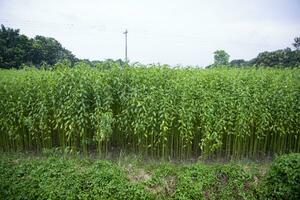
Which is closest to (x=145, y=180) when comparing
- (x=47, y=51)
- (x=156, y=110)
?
(x=156, y=110)

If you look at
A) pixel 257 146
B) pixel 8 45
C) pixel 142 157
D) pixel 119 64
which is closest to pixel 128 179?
pixel 142 157

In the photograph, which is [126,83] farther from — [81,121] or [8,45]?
[8,45]

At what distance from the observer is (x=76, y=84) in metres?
4.77

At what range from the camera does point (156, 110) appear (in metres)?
4.65

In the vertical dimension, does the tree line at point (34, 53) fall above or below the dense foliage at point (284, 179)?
above

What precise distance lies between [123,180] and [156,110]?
1252 millimetres

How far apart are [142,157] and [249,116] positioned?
2007 mm

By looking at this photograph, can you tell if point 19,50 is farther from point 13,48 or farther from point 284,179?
point 284,179

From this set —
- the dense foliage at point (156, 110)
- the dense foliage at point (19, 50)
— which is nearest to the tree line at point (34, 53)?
the dense foliage at point (19, 50)

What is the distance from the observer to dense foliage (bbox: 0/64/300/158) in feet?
15.2

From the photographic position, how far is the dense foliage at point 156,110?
4.64 meters

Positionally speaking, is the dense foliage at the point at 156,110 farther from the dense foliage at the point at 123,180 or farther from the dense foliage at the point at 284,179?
the dense foliage at the point at 284,179

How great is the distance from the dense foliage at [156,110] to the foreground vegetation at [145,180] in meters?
0.51

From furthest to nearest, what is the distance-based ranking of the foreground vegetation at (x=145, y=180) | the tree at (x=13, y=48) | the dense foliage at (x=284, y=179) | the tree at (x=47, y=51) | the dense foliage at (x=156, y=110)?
the tree at (x=47, y=51) < the tree at (x=13, y=48) < the dense foliage at (x=156, y=110) < the foreground vegetation at (x=145, y=180) < the dense foliage at (x=284, y=179)
